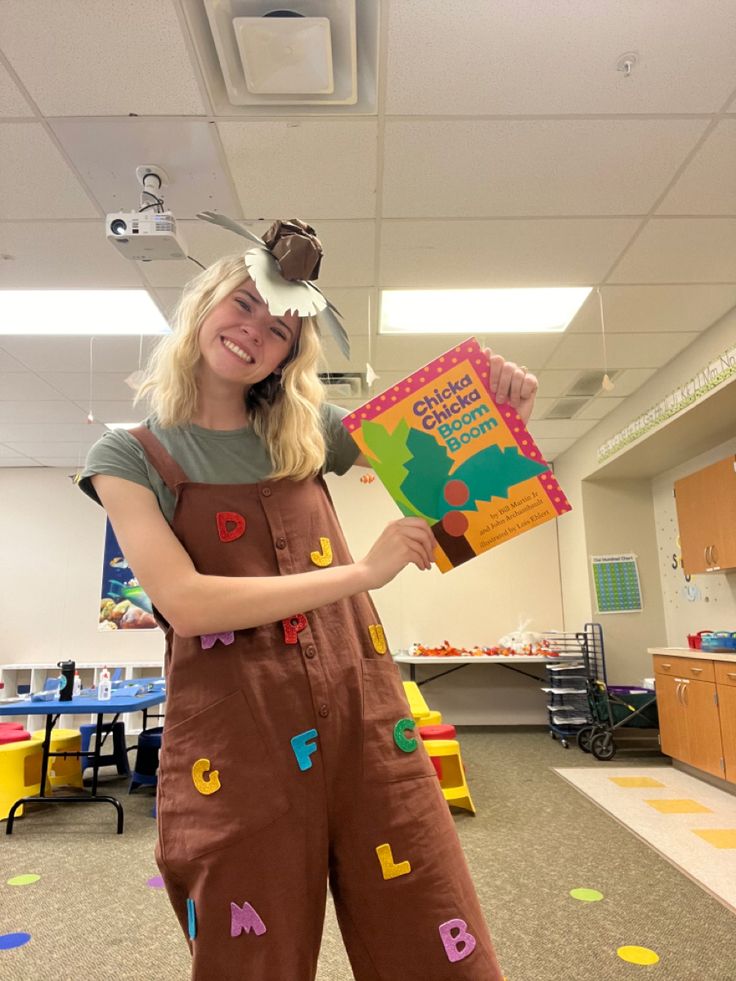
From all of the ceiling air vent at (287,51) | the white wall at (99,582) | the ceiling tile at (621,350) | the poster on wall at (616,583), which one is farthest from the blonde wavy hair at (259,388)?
the white wall at (99,582)

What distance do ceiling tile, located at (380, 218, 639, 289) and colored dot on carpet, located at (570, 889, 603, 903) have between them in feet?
8.85

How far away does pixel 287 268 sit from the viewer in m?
0.84

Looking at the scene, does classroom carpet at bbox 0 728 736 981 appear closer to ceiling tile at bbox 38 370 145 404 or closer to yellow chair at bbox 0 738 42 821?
yellow chair at bbox 0 738 42 821

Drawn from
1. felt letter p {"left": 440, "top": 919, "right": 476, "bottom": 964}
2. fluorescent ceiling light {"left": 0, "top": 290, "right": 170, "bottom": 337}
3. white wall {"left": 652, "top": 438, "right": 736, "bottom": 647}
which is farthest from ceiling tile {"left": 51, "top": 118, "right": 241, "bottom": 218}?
white wall {"left": 652, "top": 438, "right": 736, "bottom": 647}

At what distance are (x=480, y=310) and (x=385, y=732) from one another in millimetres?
3374

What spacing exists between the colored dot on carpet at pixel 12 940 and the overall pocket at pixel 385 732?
211cm

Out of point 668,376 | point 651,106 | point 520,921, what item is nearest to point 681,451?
point 668,376

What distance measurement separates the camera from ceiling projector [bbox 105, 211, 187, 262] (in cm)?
258

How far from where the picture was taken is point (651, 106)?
2.33 meters

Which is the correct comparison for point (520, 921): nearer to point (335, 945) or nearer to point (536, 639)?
point (335, 945)

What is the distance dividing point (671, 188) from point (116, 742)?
467 centimetres

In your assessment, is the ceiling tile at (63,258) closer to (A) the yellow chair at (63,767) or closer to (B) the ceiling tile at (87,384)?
(B) the ceiling tile at (87,384)

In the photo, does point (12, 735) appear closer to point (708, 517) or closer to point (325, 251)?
point (325, 251)

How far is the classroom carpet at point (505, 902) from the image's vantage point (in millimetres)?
1979
